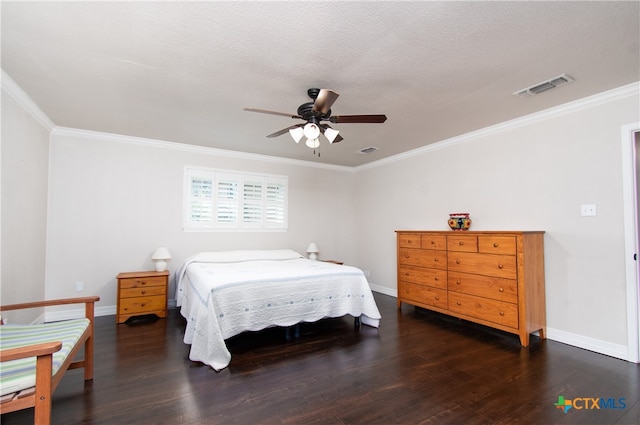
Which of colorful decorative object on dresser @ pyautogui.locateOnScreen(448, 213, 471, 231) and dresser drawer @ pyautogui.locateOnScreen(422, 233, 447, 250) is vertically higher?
colorful decorative object on dresser @ pyautogui.locateOnScreen(448, 213, 471, 231)

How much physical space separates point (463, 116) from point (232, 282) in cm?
317

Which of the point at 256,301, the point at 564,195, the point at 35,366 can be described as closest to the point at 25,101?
the point at 35,366

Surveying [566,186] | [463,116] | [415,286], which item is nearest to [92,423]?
[415,286]

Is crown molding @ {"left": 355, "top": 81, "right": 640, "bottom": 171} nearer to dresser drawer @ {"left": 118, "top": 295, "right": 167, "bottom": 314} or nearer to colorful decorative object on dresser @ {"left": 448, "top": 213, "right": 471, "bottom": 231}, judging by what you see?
colorful decorative object on dresser @ {"left": 448, "top": 213, "right": 471, "bottom": 231}

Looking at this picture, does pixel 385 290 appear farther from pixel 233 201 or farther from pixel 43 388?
pixel 43 388

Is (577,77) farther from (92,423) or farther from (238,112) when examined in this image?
(92,423)

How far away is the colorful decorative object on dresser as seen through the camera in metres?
4.04

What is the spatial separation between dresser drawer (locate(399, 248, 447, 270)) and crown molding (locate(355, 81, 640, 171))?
1646 millimetres

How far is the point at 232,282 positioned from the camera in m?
2.88

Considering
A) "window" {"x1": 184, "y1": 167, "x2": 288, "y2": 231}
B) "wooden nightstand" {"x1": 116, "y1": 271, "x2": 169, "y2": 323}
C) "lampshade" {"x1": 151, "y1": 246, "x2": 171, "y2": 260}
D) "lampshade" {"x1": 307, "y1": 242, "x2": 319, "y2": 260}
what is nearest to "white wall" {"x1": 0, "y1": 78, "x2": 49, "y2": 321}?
"wooden nightstand" {"x1": 116, "y1": 271, "x2": 169, "y2": 323}

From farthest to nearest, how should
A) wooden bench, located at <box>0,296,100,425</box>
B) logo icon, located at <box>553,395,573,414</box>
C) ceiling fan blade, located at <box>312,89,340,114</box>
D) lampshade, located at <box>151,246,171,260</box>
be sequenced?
lampshade, located at <box>151,246,171,260</box> → ceiling fan blade, located at <box>312,89,340,114</box> → logo icon, located at <box>553,395,573,414</box> → wooden bench, located at <box>0,296,100,425</box>

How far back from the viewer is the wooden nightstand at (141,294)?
3793mm

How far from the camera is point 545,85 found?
9.09 ft

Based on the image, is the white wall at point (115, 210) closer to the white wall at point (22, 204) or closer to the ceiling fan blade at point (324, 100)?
the white wall at point (22, 204)
